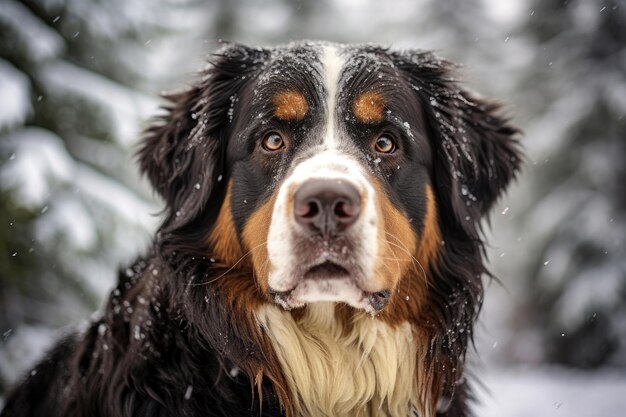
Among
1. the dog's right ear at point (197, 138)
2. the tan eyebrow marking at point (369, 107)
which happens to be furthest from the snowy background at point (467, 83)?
the tan eyebrow marking at point (369, 107)

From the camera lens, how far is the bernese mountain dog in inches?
120

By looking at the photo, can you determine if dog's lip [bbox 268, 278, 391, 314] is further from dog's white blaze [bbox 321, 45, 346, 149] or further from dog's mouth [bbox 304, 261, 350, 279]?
dog's white blaze [bbox 321, 45, 346, 149]

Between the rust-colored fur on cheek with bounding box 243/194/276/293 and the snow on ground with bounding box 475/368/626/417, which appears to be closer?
the rust-colored fur on cheek with bounding box 243/194/276/293

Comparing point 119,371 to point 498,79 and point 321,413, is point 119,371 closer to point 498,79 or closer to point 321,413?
point 321,413

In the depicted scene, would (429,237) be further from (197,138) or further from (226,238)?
(197,138)

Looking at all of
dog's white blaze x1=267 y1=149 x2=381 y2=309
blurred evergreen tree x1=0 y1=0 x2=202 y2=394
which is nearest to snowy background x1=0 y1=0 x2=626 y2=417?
blurred evergreen tree x1=0 y1=0 x2=202 y2=394

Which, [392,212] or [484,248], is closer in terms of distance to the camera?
[392,212]

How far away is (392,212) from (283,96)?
875 millimetres

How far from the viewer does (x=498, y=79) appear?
16203mm

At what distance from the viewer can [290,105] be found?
131 inches

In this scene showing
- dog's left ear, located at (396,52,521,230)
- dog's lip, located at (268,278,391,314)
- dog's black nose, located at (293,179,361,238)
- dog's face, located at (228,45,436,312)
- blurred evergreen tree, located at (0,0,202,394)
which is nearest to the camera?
dog's black nose, located at (293,179,361,238)

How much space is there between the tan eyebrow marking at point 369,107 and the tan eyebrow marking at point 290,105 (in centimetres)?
28

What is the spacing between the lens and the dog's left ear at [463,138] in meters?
3.60

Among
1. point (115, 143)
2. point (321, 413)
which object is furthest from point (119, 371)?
point (115, 143)
